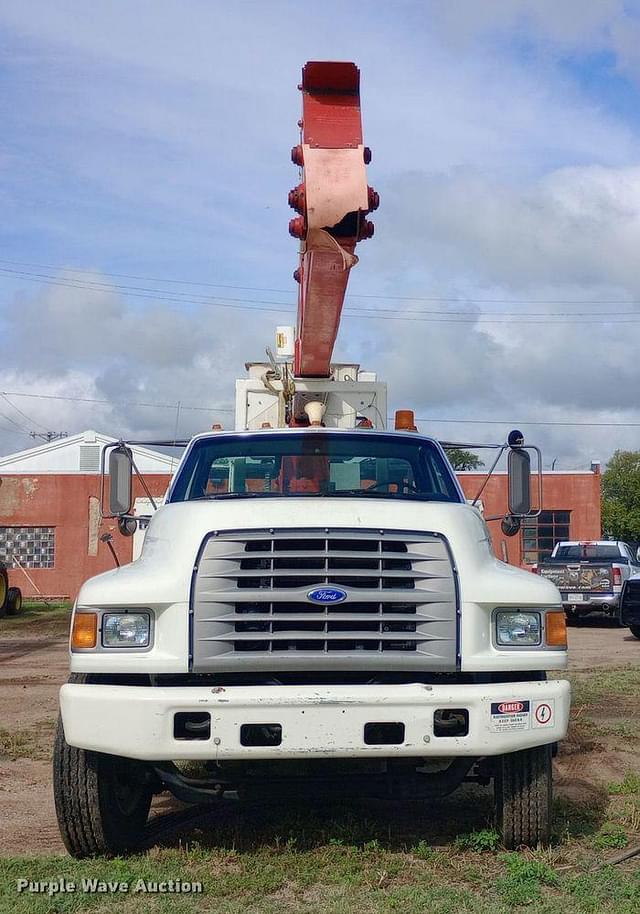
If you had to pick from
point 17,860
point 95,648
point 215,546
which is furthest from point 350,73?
point 17,860

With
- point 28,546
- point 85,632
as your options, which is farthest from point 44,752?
point 28,546

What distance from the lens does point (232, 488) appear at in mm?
6086

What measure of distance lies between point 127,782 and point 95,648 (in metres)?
0.95

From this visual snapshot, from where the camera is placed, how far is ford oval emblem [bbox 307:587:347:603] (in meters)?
4.51

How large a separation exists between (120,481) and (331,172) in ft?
7.52

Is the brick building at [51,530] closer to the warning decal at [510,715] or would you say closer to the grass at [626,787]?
the grass at [626,787]

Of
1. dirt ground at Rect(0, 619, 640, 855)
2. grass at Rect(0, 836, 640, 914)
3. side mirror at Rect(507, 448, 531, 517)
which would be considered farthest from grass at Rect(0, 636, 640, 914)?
side mirror at Rect(507, 448, 531, 517)

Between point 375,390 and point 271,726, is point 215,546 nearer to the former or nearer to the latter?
point 271,726

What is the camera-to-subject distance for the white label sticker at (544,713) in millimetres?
4500

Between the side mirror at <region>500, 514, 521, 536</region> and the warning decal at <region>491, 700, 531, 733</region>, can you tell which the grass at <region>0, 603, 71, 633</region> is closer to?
the side mirror at <region>500, 514, 521, 536</region>

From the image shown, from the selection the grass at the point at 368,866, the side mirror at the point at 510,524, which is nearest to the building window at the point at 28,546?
the side mirror at the point at 510,524

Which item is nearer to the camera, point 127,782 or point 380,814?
point 127,782

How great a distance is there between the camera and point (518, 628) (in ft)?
15.3

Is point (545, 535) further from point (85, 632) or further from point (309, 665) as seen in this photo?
point (85, 632)
